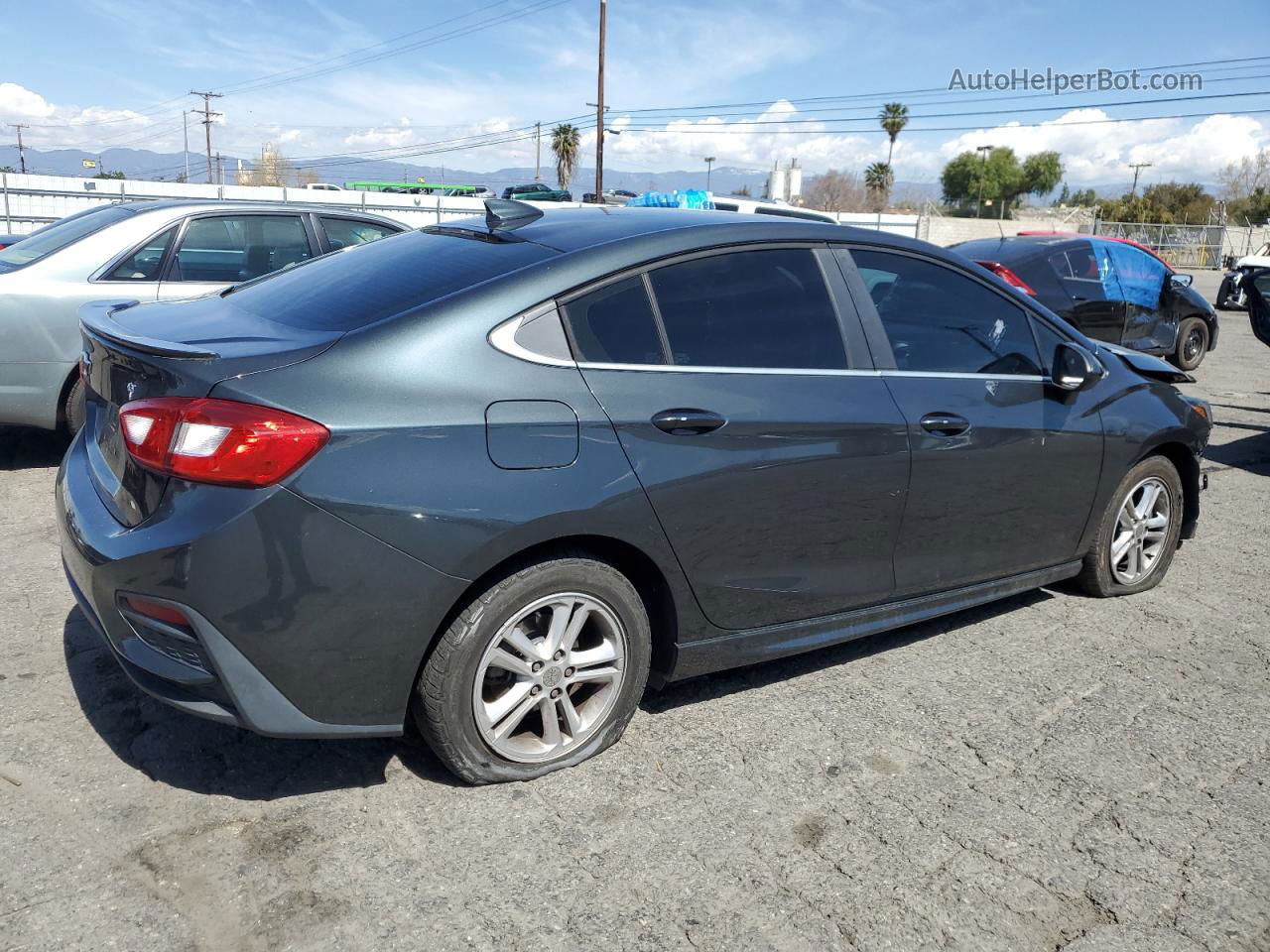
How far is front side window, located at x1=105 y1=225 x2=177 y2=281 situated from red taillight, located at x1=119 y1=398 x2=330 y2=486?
4174mm

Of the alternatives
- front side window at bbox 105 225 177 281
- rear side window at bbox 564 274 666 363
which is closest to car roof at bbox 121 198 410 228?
front side window at bbox 105 225 177 281

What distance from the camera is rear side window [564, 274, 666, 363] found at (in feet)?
9.58

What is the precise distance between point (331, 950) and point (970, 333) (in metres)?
3.02

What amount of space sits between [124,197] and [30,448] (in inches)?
634

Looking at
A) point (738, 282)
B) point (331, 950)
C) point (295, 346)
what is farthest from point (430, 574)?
point (738, 282)

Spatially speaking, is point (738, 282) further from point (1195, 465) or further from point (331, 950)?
point (1195, 465)

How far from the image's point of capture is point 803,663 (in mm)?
3914

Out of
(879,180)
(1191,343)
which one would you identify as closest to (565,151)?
(879,180)

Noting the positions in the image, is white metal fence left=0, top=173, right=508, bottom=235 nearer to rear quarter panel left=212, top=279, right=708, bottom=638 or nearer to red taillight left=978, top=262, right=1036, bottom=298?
red taillight left=978, top=262, right=1036, bottom=298

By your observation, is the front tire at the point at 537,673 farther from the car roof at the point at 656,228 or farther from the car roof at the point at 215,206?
the car roof at the point at 215,206

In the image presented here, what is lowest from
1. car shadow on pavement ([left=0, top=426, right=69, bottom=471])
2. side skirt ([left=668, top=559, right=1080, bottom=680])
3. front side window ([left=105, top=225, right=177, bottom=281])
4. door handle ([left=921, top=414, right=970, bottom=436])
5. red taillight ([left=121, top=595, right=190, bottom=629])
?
car shadow on pavement ([left=0, top=426, right=69, bottom=471])

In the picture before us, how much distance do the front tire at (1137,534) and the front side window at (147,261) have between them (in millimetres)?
5463

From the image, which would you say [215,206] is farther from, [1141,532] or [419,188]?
[419,188]

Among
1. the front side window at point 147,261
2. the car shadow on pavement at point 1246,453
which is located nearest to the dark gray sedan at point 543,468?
the front side window at point 147,261
